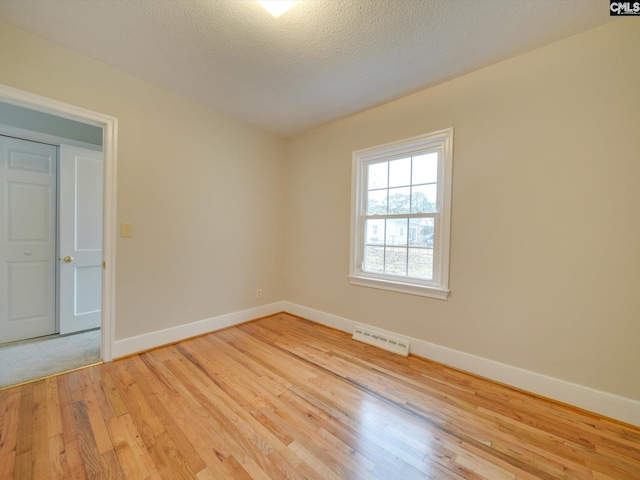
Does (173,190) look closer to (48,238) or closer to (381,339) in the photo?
(48,238)

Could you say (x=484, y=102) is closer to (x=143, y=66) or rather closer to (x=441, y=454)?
(x=441, y=454)

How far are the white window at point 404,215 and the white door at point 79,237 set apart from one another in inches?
119

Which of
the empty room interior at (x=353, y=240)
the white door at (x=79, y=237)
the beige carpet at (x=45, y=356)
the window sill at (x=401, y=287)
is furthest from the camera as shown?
the white door at (x=79, y=237)

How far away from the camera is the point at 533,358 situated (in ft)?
6.23

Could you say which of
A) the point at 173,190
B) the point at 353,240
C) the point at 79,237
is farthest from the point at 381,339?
the point at 79,237

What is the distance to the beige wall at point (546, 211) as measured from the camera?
161 centimetres

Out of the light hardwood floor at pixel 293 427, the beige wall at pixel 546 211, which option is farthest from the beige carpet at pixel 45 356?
the beige wall at pixel 546 211

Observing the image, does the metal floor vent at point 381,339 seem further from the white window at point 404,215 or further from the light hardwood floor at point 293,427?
the white window at point 404,215

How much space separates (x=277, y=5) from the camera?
1505 mm

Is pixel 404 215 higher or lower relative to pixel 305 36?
lower

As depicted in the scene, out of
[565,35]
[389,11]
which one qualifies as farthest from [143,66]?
[565,35]

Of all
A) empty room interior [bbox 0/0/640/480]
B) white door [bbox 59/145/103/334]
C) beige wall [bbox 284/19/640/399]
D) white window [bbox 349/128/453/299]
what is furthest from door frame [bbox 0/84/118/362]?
beige wall [bbox 284/19/640/399]

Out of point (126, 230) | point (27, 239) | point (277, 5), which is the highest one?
point (277, 5)

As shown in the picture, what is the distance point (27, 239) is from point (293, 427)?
332 cm
